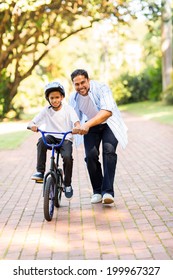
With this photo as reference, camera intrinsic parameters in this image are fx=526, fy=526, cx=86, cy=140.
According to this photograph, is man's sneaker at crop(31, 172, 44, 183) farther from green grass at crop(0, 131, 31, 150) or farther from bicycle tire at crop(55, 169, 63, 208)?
green grass at crop(0, 131, 31, 150)

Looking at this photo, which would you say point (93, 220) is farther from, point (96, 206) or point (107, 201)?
point (96, 206)

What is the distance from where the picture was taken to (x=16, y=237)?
5.98m

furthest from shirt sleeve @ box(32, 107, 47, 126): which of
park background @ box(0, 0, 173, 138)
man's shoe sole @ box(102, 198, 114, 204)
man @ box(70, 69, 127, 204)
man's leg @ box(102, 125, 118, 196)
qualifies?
park background @ box(0, 0, 173, 138)

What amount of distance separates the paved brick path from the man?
513 mm

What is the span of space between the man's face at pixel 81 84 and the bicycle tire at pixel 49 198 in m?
1.24

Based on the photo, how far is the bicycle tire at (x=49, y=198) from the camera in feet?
21.1

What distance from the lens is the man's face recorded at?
6.84 metres

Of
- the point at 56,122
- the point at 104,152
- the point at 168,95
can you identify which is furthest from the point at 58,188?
the point at 168,95

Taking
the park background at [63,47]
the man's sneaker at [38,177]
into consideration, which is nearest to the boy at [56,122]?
the man's sneaker at [38,177]

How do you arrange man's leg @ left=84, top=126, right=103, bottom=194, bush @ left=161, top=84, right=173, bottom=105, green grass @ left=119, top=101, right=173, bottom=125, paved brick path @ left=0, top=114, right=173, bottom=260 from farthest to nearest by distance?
bush @ left=161, top=84, right=173, bottom=105
green grass @ left=119, top=101, right=173, bottom=125
man's leg @ left=84, top=126, right=103, bottom=194
paved brick path @ left=0, top=114, right=173, bottom=260

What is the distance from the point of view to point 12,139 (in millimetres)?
18344

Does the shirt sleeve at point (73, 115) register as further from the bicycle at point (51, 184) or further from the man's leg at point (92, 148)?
the man's leg at point (92, 148)
